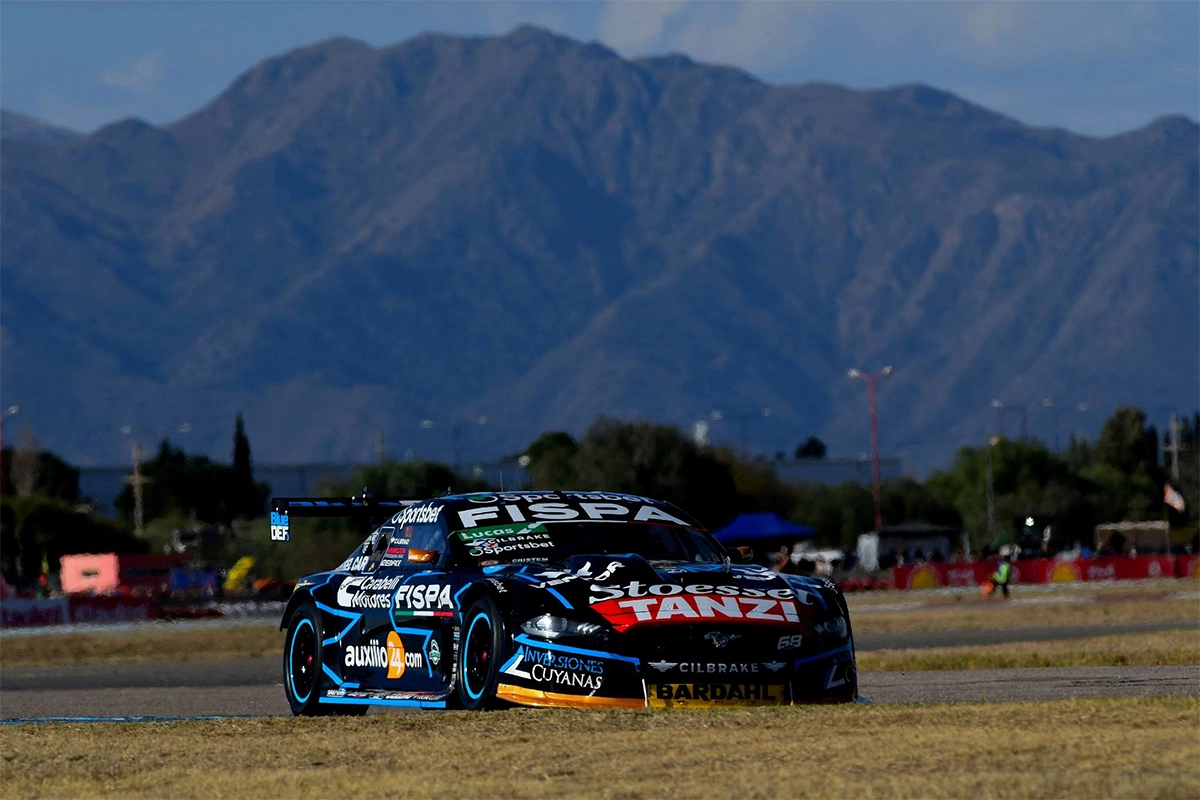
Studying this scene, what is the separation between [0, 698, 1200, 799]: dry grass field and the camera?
8625 mm

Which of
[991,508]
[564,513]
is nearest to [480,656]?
[564,513]

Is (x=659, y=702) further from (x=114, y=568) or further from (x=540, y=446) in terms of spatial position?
(x=540, y=446)

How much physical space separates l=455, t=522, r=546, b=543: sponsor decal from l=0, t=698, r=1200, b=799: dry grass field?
191cm

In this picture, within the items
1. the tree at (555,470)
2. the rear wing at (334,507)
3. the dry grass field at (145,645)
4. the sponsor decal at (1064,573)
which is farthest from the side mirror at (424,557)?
the tree at (555,470)

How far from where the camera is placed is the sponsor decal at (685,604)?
12.1 m

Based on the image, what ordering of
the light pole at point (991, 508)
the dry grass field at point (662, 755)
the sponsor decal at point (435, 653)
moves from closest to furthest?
the dry grass field at point (662, 755), the sponsor decal at point (435, 653), the light pole at point (991, 508)

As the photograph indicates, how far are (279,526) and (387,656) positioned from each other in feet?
8.19

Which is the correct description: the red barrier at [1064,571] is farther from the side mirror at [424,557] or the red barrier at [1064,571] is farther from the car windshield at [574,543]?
the side mirror at [424,557]

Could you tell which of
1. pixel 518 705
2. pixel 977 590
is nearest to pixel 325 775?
pixel 518 705

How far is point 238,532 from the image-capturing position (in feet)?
411

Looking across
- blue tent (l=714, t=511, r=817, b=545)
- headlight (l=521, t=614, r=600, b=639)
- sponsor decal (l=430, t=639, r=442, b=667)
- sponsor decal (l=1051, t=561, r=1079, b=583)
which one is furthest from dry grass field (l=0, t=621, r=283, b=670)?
sponsor decal (l=1051, t=561, r=1079, b=583)

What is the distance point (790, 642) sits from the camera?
12312 millimetres

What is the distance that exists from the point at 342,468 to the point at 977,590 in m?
114

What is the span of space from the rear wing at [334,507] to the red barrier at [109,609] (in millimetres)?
38833
